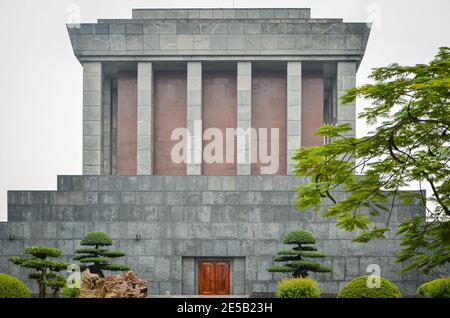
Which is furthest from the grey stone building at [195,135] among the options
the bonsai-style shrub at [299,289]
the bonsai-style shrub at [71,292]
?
the bonsai-style shrub at [299,289]

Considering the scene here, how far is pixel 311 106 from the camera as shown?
32625mm

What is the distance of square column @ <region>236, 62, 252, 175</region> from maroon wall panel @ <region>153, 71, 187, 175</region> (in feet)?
8.24

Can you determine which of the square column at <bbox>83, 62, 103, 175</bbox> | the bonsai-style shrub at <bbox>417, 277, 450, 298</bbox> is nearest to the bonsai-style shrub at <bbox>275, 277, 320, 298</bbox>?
the bonsai-style shrub at <bbox>417, 277, 450, 298</bbox>

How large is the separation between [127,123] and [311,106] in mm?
8189

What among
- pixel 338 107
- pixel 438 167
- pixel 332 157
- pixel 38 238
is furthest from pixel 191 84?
pixel 438 167

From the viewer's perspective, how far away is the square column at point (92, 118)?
3125cm

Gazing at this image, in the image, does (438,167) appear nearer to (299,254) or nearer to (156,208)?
(299,254)

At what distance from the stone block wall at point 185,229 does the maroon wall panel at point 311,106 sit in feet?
16.5

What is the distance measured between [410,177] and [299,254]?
765 cm

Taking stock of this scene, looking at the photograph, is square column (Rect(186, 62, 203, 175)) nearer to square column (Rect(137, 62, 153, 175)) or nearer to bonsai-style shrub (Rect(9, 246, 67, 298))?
square column (Rect(137, 62, 153, 175))

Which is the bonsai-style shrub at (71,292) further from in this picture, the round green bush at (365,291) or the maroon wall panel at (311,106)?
the maroon wall panel at (311,106)

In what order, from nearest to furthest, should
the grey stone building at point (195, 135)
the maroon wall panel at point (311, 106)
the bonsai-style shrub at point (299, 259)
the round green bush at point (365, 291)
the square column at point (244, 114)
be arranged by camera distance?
the round green bush at point (365, 291), the bonsai-style shrub at point (299, 259), the grey stone building at point (195, 135), the square column at point (244, 114), the maroon wall panel at point (311, 106)

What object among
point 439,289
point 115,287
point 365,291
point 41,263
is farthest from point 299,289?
point 41,263

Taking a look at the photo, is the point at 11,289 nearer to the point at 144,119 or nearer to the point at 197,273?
the point at 197,273
